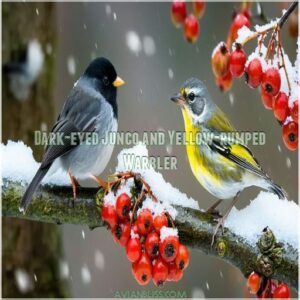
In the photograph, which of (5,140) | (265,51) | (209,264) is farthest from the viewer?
(209,264)

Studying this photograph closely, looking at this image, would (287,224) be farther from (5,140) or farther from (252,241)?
(5,140)

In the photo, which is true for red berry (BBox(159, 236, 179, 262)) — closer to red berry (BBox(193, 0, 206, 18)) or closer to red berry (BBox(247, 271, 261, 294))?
red berry (BBox(247, 271, 261, 294))

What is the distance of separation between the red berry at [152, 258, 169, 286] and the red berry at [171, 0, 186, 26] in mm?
655

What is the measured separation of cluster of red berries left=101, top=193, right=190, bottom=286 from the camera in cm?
148

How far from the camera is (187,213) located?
61.9 inches

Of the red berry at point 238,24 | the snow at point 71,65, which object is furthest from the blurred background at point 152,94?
the red berry at point 238,24

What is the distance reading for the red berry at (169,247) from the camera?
1.46 m

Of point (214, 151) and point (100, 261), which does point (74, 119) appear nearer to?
point (214, 151)

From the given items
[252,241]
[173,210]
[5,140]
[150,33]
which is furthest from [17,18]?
[150,33]

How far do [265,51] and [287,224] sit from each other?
411 millimetres

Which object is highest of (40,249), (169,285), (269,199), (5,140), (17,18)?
(17,18)

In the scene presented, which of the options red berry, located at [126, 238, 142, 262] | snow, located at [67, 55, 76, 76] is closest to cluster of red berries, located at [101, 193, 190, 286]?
red berry, located at [126, 238, 142, 262]

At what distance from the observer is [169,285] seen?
10.4 feet

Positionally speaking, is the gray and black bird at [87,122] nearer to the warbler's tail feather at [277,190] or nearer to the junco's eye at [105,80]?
the junco's eye at [105,80]
